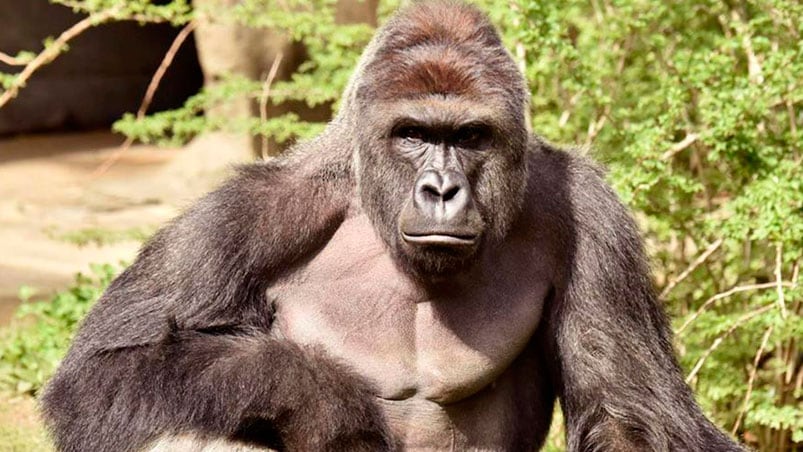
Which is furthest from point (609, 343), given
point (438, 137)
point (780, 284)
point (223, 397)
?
point (780, 284)

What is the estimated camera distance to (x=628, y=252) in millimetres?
4496

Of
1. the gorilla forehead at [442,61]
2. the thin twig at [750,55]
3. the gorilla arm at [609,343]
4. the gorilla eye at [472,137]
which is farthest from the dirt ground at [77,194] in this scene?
the gorilla eye at [472,137]

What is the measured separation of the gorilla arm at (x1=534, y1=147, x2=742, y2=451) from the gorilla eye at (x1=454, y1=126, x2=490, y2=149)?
1.49 feet

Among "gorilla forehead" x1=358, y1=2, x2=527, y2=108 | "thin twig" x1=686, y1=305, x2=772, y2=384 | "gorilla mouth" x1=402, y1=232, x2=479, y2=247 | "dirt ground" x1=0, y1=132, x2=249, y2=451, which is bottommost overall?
"dirt ground" x1=0, y1=132, x2=249, y2=451

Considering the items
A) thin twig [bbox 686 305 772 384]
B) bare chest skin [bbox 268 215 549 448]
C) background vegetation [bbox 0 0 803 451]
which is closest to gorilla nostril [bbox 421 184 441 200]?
bare chest skin [bbox 268 215 549 448]

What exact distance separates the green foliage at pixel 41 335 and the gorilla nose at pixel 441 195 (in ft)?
11.6

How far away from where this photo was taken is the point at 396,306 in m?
4.48

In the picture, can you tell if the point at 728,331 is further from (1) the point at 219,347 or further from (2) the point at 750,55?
(1) the point at 219,347

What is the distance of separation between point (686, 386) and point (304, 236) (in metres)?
1.46

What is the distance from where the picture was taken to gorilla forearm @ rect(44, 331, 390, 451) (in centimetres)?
416

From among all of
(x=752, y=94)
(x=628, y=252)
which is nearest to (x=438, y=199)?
(x=628, y=252)

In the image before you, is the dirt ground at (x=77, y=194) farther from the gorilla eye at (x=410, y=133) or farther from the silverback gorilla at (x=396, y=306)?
the gorilla eye at (x=410, y=133)

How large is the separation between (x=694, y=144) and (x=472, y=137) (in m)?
2.95

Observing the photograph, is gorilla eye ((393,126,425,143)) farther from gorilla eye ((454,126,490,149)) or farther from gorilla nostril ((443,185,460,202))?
gorilla nostril ((443,185,460,202))
